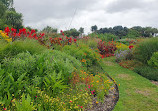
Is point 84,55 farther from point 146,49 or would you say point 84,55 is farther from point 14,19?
point 14,19

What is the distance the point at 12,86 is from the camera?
116 inches

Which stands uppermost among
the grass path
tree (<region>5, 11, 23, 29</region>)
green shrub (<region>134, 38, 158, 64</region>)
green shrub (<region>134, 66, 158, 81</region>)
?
tree (<region>5, 11, 23, 29</region>)

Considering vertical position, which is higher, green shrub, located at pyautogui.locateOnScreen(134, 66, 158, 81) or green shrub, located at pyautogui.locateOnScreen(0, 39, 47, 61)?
green shrub, located at pyautogui.locateOnScreen(0, 39, 47, 61)

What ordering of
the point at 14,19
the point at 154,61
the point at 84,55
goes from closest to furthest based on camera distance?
the point at 84,55, the point at 154,61, the point at 14,19

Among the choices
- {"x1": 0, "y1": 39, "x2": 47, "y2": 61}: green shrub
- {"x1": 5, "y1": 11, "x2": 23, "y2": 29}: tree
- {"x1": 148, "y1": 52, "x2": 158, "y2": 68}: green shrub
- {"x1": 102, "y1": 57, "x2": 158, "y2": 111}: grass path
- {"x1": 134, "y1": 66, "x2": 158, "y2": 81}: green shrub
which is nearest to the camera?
{"x1": 102, "y1": 57, "x2": 158, "y2": 111}: grass path

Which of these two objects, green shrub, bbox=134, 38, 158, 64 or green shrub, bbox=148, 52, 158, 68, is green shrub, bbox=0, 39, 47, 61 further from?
green shrub, bbox=134, 38, 158, 64

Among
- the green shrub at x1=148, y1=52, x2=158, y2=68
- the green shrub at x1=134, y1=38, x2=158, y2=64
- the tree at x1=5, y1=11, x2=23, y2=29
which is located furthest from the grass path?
the tree at x1=5, y1=11, x2=23, y2=29

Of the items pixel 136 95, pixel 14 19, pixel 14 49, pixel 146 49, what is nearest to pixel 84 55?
pixel 136 95

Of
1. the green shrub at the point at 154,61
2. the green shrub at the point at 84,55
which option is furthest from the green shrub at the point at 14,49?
the green shrub at the point at 154,61

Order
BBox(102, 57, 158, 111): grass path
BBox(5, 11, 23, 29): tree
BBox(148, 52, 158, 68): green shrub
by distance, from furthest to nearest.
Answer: BBox(5, 11, 23, 29): tree, BBox(148, 52, 158, 68): green shrub, BBox(102, 57, 158, 111): grass path

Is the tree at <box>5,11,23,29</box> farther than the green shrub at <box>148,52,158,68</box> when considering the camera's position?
Yes

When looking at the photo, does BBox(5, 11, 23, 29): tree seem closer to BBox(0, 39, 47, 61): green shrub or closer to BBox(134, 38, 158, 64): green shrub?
BBox(0, 39, 47, 61): green shrub

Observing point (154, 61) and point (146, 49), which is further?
point (146, 49)

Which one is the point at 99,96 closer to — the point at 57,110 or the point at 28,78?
the point at 57,110
